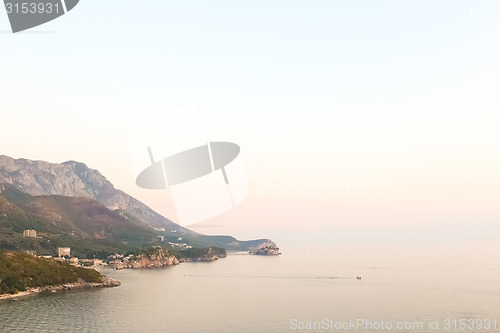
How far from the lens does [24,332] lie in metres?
67.7

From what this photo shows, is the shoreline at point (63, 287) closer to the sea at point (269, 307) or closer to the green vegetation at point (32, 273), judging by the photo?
the green vegetation at point (32, 273)

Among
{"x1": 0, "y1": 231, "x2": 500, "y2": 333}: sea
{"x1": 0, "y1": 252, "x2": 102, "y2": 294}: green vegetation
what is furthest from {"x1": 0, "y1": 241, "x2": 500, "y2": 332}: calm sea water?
{"x1": 0, "y1": 252, "x2": 102, "y2": 294}: green vegetation

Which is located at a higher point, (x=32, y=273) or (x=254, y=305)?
(x=32, y=273)

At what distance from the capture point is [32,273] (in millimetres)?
111500

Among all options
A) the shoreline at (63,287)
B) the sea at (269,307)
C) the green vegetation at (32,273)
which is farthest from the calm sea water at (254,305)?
the green vegetation at (32,273)

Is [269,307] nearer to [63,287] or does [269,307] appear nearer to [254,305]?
[254,305]

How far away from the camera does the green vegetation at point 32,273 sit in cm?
10212

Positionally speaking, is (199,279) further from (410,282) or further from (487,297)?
(487,297)

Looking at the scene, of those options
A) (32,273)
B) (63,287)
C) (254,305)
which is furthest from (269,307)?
(32,273)

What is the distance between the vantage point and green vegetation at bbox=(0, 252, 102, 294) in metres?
102

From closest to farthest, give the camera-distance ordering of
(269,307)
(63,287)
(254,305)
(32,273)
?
(269,307), (254,305), (32,273), (63,287)

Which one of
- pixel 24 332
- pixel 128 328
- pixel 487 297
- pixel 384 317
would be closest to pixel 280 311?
pixel 384 317

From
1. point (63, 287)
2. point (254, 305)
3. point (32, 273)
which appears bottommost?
point (254, 305)

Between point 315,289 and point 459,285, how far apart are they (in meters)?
46.6
